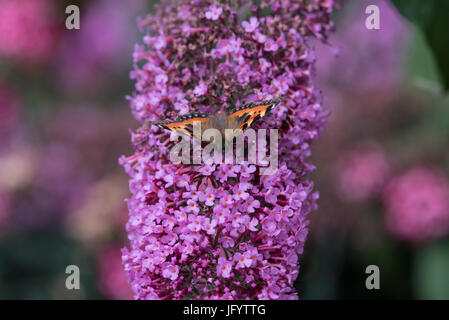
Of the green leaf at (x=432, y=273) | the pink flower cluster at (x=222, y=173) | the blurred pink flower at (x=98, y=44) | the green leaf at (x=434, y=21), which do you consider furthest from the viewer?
the blurred pink flower at (x=98, y=44)

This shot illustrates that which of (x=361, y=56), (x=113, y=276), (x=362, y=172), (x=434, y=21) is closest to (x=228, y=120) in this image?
(x=434, y=21)

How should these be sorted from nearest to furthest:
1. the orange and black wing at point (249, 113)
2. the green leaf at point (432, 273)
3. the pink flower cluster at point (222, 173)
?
the orange and black wing at point (249, 113), the pink flower cluster at point (222, 173), the green leaf at point (432, 273)

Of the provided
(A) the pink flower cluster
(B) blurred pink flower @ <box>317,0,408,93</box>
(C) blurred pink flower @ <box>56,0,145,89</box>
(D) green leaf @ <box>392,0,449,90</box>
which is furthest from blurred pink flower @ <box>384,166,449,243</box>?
(C) blurred pink flower @ <box>56,0,145,89</box>

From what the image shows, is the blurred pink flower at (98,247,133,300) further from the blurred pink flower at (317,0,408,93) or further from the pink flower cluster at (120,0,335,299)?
the blurred pink flower at (317,0,408,93)

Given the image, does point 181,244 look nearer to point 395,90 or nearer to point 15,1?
point 395,90

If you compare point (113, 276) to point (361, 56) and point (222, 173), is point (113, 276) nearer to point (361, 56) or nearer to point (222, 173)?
point (222, 173)

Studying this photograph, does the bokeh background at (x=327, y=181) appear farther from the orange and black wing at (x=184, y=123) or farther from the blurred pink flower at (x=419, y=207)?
the orange and black wing at (x=184, y=123)

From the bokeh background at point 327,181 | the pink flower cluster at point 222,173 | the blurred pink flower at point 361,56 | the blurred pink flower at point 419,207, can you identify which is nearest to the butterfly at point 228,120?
the pink flower cluster at point 222,173

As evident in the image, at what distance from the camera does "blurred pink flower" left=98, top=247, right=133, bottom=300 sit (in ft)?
12.6

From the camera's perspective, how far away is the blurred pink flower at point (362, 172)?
4.23 metres

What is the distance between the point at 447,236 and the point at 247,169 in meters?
3.05

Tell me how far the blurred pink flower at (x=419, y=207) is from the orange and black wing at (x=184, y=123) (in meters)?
2.80

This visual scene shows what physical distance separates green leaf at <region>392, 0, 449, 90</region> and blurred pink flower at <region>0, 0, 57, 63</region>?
11.7ft

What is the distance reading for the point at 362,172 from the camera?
428 cm
